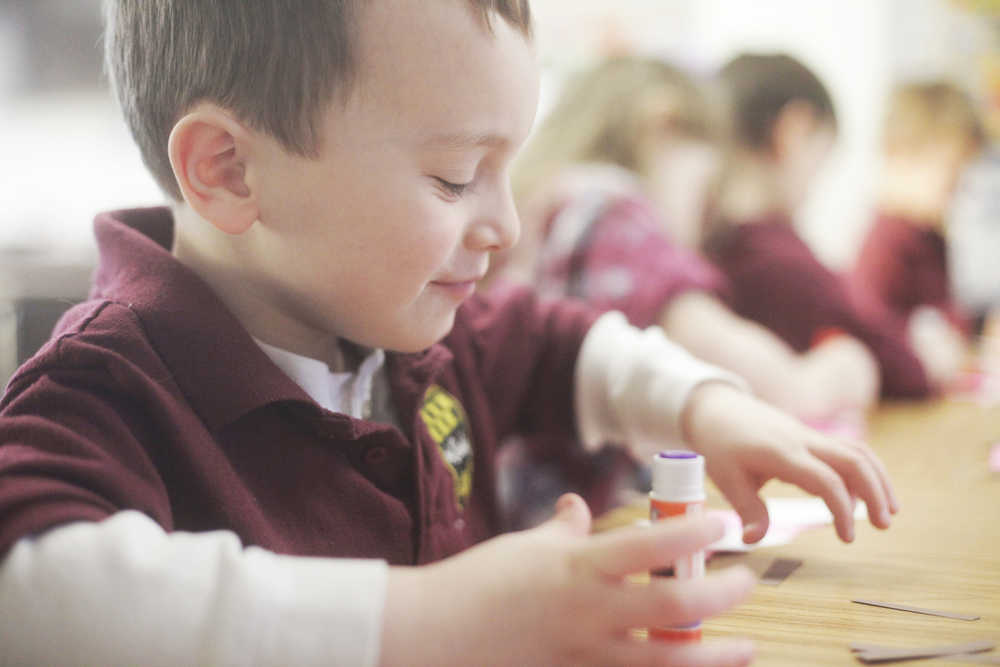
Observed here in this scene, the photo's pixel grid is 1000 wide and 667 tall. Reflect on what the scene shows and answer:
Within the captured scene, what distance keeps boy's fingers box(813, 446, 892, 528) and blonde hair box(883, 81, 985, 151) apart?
74.4 inches

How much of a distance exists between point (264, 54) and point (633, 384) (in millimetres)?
447

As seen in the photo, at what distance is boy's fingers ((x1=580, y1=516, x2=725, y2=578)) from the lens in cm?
43

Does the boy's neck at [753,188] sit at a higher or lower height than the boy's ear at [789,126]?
lower

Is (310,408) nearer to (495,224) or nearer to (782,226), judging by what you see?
(495,224)

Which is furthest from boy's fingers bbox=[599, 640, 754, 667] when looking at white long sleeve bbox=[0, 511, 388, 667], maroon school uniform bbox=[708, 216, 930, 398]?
maroon school uniform bbox=[708, 216, 930, 398]

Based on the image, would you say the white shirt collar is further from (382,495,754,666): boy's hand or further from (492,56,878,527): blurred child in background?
(492,56,878,527): blurred child in background

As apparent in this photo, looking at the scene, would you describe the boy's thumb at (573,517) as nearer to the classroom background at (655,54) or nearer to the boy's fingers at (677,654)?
the boy's fingers at (677,654)

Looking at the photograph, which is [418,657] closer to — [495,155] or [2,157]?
[495,155]

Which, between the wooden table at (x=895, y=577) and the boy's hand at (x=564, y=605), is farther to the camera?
the wooden table at (x=895, y=577)

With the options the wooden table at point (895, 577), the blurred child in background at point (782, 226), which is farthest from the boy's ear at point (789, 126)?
the wooden table at point (895, 577)

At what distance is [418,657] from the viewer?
44cm

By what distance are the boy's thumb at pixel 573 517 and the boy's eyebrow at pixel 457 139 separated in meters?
0.24

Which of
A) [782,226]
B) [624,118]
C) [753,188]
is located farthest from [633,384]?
[753,188]

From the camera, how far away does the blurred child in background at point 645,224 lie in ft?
4.31
